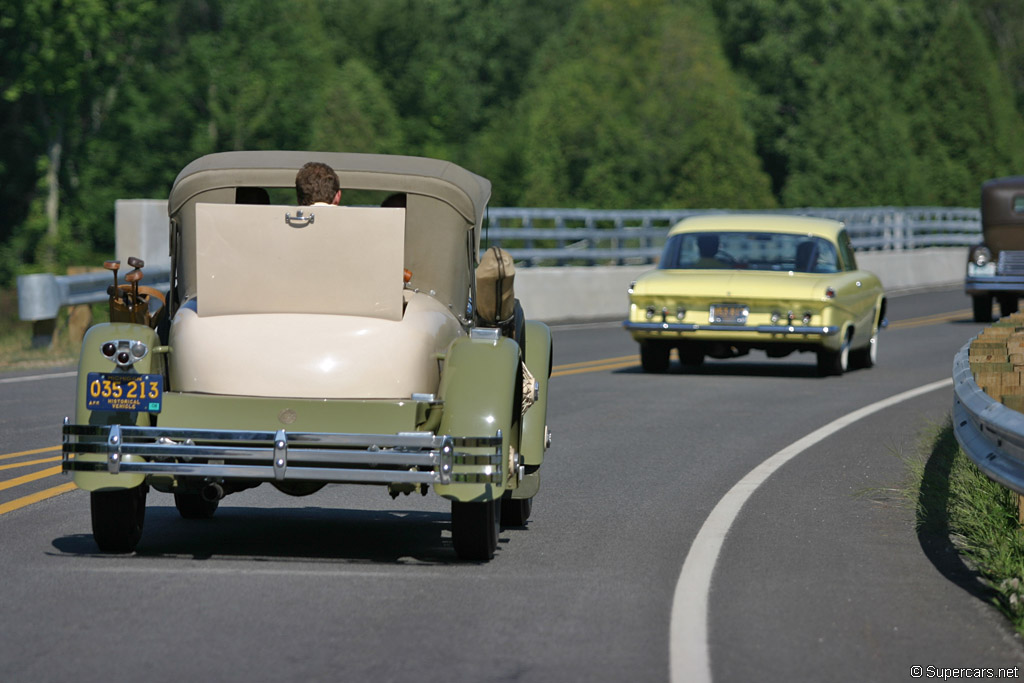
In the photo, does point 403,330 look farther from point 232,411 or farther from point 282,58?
point 282,58

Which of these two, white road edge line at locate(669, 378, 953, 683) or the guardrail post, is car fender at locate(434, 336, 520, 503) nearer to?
white road edge line at locate(669, 378, 953, 683)

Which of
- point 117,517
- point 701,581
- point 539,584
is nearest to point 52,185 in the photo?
point 117,517

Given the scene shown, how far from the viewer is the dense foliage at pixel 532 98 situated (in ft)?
223

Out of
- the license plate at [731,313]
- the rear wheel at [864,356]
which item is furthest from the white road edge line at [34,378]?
the rear wheel at [864,356]

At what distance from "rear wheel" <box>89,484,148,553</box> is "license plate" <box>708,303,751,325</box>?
407 inches

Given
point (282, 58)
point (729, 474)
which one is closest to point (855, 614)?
point (729, 474)

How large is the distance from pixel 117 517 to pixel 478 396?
167 centimetres

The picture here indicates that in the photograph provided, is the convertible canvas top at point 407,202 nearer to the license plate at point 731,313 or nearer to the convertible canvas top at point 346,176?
the convertible canvas top at point 346,176

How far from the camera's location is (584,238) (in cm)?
3175

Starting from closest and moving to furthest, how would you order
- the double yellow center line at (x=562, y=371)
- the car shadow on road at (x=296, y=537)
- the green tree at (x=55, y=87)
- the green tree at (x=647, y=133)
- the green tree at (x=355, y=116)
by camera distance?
the car shadow on road at (x=296, y=537)
the double yellow center line at (x=562, y=371)
the green tree at (x=55, y=87)
the green tree at (x=647, y=133)
the green tree at (x=355, y=116)

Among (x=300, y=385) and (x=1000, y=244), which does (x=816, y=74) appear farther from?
(x=300, y=385)

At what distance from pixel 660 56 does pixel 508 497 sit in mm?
78432

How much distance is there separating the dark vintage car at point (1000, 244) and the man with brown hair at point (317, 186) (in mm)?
19939

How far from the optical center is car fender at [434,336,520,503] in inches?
294
